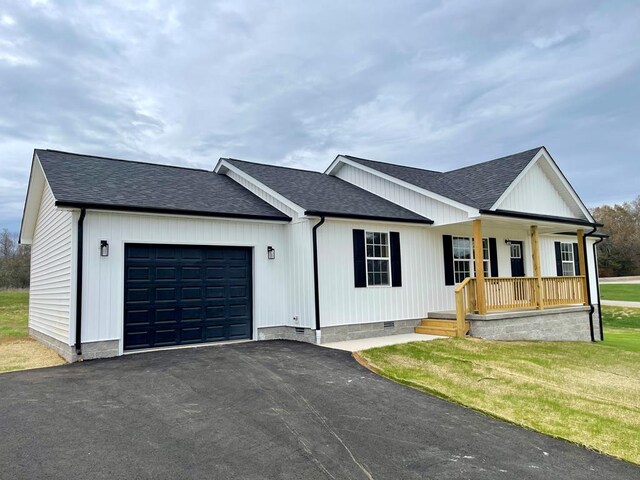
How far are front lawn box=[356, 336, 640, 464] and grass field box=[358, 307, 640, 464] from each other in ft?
0.04

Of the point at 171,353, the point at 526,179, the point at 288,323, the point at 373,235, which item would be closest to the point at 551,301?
the point at 526,179

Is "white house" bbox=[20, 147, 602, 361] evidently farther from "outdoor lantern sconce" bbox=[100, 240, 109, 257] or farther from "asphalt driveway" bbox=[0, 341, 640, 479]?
"asphalt driveway" bbox=[0, 341, 640, 479]

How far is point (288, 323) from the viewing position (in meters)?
11.0

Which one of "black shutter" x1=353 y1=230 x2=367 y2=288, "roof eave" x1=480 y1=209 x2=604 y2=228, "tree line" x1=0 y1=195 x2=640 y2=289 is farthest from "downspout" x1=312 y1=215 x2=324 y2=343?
"tree line" x1=0 y1=195 x2=640 y2=289

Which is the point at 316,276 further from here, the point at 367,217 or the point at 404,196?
the point at 404,196

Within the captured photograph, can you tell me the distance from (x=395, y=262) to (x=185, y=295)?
5.47 meters

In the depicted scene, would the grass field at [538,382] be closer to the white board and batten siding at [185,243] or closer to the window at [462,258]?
the window at [462,258]

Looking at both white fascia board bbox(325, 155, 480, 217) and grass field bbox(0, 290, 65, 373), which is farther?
white fascia board bbox(325, 155, 480, 217)

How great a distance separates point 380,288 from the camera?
11.6m

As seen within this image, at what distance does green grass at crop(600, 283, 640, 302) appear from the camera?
3258cm

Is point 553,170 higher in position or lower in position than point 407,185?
higher

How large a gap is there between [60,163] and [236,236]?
15.6ft

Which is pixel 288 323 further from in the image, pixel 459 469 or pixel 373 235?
pixel 459 469

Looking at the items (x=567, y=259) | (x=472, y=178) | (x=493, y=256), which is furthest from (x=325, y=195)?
(x=567, y=259)
